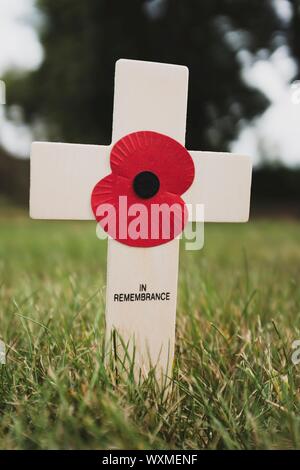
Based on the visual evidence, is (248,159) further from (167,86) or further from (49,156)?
(49,156)

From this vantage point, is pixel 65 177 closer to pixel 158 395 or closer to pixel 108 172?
pixel 108 172

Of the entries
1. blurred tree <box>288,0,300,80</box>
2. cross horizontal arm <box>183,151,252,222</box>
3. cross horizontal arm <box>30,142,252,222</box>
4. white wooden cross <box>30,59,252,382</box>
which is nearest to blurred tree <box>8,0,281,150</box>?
blurred tree <box>288,0,300,80</box>

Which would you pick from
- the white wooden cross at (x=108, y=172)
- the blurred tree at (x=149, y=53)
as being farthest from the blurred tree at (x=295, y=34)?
the white wooden cross at (x=108, y=172)

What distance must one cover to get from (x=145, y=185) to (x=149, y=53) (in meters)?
5.85

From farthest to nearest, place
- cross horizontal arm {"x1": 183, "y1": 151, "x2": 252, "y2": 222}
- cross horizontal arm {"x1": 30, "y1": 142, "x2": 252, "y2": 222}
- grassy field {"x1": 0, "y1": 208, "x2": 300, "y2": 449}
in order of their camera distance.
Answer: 1. cross horizontal arm {"x1": 183, "y1": 151, "x2": 252, "y2": 222}
2. cross horizontal arm {"x1": 30, "y1": 142, "x2": 252, "y2": 222}
3. grassy field {"x1": 0, "y1": 208, "x2": 300, "y2": 449}

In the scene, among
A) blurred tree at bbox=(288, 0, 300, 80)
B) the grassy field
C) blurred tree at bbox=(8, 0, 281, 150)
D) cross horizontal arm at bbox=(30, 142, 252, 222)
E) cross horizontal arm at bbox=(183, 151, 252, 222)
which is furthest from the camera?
blurred tree at bbox=(8, 0, 281, 150)

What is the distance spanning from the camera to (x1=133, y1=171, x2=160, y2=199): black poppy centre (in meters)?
1.41

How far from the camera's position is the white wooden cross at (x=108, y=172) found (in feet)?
4.49

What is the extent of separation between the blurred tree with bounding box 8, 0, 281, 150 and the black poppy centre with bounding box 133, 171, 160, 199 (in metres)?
3.98

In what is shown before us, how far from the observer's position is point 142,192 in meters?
1.41

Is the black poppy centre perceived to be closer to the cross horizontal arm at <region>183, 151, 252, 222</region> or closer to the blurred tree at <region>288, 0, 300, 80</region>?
the cross horizontal arm at <region>183, 151, 252, 222</region>

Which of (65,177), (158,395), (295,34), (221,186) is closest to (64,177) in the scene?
(65,177)
